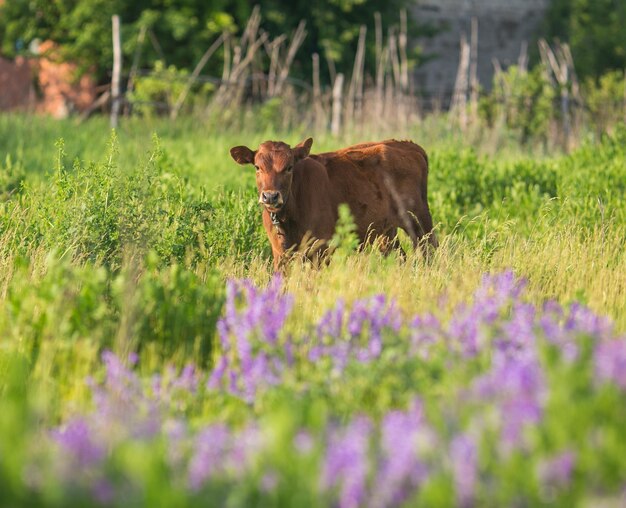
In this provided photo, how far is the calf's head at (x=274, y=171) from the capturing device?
7.55 metres

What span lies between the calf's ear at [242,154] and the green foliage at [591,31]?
20.1 m

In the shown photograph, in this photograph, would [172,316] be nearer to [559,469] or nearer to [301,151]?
[559,469]

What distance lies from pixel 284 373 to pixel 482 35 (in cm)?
2497

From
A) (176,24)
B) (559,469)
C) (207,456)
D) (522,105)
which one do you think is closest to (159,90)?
(176,24)

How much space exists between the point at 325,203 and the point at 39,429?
14.1 ft

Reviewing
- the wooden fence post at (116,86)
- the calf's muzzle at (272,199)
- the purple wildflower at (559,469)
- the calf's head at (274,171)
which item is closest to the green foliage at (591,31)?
the wooden fence post at (116,86)

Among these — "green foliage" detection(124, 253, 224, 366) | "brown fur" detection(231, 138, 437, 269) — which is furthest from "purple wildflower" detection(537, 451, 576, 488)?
"brown fur" detection(231, 138, 437, 269)

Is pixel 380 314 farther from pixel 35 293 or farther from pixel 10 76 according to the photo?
pixel 10 76

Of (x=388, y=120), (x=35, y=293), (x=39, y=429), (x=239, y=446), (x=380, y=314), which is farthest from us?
(x=388, y=120)

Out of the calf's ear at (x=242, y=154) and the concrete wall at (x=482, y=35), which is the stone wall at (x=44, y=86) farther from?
the calf's ear at (x=242, y=154)

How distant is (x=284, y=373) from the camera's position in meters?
4.42

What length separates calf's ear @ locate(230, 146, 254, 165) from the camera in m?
8.03

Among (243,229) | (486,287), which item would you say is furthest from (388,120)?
(486,287)

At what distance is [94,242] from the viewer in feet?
24.4
